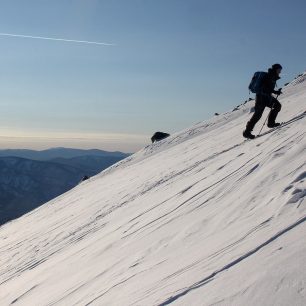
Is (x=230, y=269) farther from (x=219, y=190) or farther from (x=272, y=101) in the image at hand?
(x=272, y=101)

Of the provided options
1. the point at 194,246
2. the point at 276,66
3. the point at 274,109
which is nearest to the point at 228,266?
the point at 194,246

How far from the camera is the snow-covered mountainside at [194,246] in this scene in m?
4.50

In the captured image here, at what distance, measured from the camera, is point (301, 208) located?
18.4 feet

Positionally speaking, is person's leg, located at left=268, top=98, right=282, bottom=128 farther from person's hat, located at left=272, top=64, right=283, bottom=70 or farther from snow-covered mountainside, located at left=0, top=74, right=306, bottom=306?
snow-covered mountainside, located at left=0, top=74, right=306, bottom=306

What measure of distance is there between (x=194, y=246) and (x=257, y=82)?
760cm

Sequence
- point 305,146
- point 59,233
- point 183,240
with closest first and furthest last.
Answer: point 183,240 → point 305,146 → point 59,233

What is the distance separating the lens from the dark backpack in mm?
12828

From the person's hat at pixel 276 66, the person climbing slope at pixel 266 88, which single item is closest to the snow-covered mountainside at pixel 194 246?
the person climbing slope at pixel 266 88

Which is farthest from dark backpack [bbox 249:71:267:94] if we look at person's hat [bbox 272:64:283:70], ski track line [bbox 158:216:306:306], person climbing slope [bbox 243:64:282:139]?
ski track line [bbox 158:216:306:306]

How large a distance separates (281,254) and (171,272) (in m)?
1.55

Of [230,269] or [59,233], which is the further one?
[59,233]

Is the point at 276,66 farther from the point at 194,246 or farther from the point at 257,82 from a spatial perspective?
the point at 194,246

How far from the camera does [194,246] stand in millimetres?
6324

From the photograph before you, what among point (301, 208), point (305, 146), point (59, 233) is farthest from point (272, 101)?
point (301, 208)
